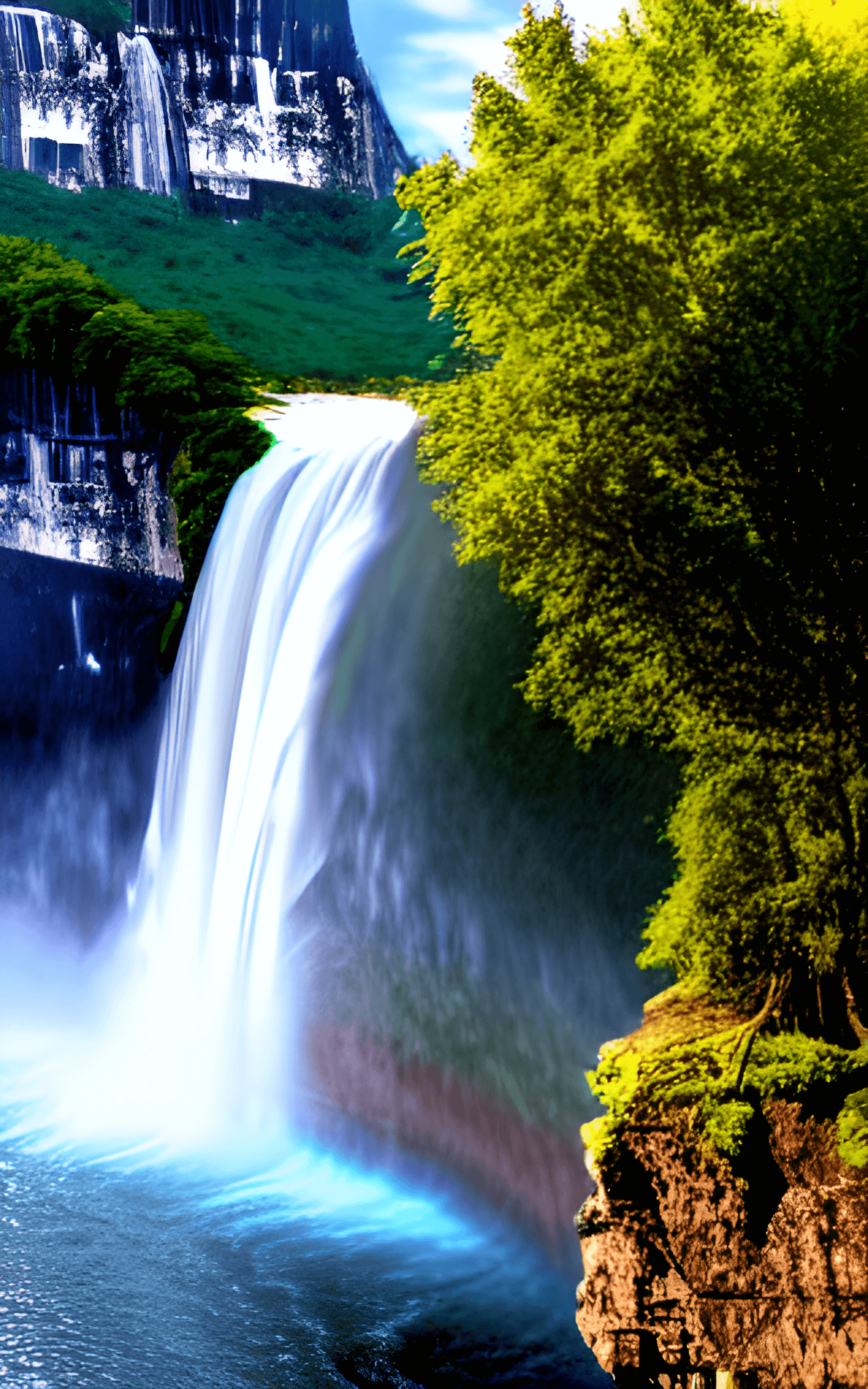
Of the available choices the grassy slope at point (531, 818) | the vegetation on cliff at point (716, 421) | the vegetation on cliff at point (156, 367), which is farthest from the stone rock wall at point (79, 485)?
the vegetation on cliff at point (716, 421)

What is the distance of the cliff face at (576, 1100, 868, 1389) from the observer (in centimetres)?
525

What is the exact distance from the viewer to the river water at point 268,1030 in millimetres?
7168

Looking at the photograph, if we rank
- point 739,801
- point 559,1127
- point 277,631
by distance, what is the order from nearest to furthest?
point 739,801 → point 559,1127 → point 277,631

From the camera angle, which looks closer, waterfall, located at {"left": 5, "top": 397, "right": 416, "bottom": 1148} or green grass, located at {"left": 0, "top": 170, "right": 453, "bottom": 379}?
waterfall, located at {"left": 5, "top": 397, "right": 416, "bottom": 1148}

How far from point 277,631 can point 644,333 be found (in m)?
5.59

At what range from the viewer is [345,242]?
25328 mm

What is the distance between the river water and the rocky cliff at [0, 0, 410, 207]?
14.8 m

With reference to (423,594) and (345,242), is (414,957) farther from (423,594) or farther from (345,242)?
(345,242)

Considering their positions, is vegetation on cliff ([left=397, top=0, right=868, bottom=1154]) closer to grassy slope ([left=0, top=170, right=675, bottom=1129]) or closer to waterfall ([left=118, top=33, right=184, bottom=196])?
grassy slope ([left=0, top=170, right=675, bottom=1129])

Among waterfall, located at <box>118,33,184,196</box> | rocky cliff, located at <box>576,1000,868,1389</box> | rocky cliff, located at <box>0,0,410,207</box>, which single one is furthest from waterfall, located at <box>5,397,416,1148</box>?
rocky cliff, located at <box>0,0,410,207</box>

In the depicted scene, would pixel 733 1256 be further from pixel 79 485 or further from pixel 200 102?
pixel 200 102

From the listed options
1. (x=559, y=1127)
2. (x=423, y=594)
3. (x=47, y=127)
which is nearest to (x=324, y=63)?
(x=47, y=127)

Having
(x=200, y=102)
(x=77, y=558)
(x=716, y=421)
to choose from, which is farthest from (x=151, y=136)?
(x=716, y=421)

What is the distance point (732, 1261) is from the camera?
548cm
